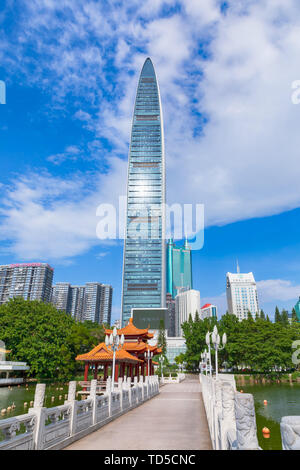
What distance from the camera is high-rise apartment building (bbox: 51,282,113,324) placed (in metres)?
144

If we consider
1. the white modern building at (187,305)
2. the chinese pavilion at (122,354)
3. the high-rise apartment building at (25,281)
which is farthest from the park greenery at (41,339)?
the white modern building at (187,305)

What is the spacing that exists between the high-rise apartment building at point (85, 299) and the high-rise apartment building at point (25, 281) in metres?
28.3

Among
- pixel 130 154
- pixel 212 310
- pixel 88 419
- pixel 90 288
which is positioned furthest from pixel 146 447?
pixel 212 310

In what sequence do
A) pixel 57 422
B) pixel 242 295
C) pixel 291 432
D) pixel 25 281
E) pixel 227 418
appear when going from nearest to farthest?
pixel 291 432
pixel 227 418
pixel 57 422
pixel 25 281
pixel 242 295

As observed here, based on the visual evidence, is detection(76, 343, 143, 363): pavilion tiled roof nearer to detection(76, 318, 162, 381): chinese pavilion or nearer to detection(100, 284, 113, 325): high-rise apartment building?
detection(76, 318, 162, 381): chinese pavilion

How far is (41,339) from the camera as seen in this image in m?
39.7

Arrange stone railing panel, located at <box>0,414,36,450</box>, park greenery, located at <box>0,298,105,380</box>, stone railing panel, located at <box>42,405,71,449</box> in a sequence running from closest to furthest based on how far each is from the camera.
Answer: stone railing panel, located at <box>0,414,36,450</box> < stone railing panel, located at <box>42,405,71,449</box> < park greenery, located at <box>0,298,105,380</box>

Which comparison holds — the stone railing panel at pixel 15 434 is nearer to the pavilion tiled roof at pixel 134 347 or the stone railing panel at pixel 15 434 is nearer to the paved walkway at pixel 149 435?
the paved walkway at pixel 149 435

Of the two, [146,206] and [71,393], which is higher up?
[146,206]

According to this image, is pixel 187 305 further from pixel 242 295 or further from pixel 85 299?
pixel 85 299

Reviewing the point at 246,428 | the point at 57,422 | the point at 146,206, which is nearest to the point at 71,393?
the point at 57,422

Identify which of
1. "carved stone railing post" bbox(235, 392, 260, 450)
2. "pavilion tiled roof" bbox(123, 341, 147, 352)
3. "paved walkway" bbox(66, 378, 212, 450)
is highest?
"pavilion tiled roof" bbox(123, 341, 147, 352)

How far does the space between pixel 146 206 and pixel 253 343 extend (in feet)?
237

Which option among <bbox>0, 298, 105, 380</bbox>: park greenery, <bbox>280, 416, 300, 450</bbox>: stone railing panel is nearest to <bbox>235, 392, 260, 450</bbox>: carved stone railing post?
<bbox>280, 416, 300, 450</bbox>: stone railing panel
